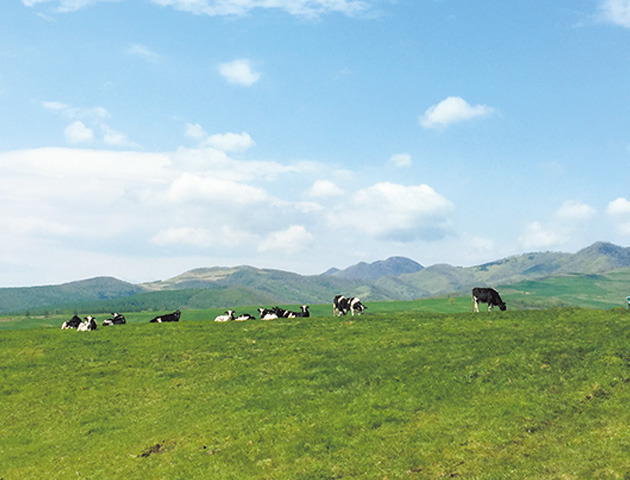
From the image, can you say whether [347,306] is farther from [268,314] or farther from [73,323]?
[73,323]

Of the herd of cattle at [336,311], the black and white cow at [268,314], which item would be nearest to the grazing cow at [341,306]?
the herd of cattle at [336,311]

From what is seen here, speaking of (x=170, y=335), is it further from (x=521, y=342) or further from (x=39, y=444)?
(x=521, y=342)

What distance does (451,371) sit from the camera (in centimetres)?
2594

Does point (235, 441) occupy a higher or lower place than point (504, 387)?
lower

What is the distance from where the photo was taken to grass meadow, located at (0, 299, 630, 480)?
18125 millimetres

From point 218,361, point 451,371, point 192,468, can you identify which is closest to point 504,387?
point 451,371

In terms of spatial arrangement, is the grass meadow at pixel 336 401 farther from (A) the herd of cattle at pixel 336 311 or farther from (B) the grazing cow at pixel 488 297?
(B) the grazing cow at pixel 488 297

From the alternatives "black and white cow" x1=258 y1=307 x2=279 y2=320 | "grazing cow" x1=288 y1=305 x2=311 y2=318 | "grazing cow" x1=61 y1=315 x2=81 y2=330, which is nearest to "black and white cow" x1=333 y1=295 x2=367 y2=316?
"grazing cow" x1=288 y1=305 x2=311 y2=318

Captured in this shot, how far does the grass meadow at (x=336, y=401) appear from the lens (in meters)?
18.1

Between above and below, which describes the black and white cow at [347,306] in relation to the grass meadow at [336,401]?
above

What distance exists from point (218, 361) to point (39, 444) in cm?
1175

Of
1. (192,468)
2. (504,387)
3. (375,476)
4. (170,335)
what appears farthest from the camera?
(170,335)

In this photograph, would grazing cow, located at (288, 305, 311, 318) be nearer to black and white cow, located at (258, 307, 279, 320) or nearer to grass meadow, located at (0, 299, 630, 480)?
black and white cow, located at (258, 307, 279, 320)

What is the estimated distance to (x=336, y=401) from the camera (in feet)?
80.3
